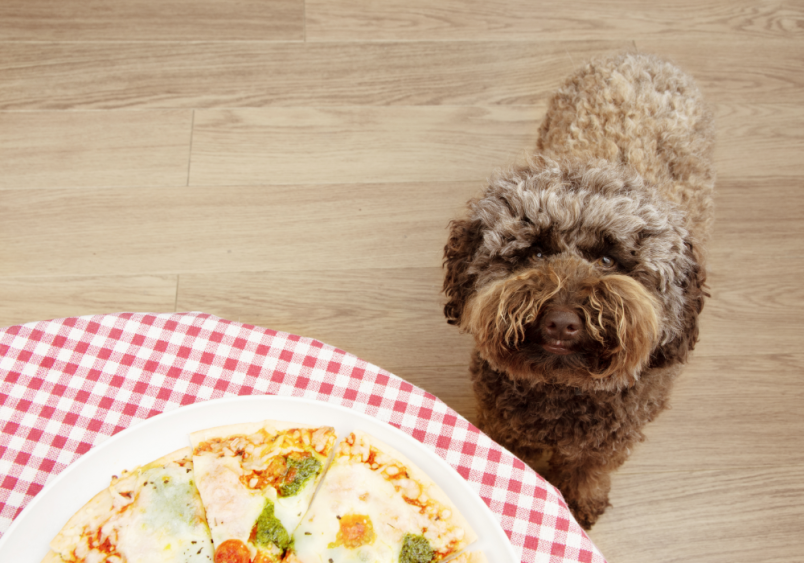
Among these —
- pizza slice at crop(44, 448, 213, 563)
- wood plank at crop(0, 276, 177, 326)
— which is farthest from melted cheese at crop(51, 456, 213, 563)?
wood plank at crop(0, 276, 177, 326)

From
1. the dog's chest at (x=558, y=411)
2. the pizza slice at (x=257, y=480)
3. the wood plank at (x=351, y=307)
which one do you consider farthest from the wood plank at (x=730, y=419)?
the pizza slice at (x=257, y=480)

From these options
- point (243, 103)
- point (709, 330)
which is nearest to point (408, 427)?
point (709, 330)

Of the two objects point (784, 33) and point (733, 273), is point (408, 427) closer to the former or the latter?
point (733, 273)

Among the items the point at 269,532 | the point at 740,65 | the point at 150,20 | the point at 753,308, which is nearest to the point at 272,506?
the point at 269,532

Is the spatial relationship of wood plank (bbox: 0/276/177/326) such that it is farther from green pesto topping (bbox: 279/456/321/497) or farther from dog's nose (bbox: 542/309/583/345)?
dog's nose (bbox: 542/309/583/345)

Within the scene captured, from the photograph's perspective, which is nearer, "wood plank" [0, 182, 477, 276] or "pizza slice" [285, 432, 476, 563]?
"pizza slice" [285, 432, 476, 563]

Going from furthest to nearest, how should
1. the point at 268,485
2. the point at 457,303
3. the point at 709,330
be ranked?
1. the point at 709,330
2. the point at 457,303
3. the point at 268,485

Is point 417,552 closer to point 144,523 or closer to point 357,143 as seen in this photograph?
point 144,523
